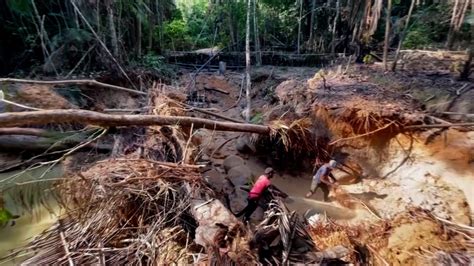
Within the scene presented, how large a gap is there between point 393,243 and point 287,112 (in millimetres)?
4054

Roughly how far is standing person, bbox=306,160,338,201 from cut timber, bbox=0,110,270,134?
4.60 feet

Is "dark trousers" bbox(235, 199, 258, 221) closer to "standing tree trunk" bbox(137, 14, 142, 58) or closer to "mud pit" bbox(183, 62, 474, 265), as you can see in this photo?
"mud pit" bbox(183, 62, 474, 265)

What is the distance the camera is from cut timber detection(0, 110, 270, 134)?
3621 mm

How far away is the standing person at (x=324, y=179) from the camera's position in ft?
21.5

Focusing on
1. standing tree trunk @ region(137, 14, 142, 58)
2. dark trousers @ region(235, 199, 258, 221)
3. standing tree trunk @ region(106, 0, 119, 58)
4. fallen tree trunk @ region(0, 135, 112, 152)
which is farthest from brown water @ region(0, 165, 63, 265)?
standing tree trunk @ region(137, 14, 142, 58)

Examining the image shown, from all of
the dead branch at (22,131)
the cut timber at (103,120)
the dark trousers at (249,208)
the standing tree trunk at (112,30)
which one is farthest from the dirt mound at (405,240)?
the standing tree trunk at (112,30)

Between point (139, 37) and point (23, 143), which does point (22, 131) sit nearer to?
point (23, 143)

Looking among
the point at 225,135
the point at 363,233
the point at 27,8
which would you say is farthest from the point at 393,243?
the point at 27,8

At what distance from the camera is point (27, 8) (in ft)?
28.8

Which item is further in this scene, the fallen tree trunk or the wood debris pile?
the fallen tree trunk

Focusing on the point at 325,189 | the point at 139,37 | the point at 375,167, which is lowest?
the point at 325,189

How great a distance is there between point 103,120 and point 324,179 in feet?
13.8

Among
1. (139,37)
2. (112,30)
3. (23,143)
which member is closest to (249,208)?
(23,143)

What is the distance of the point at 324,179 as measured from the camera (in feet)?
21.6
